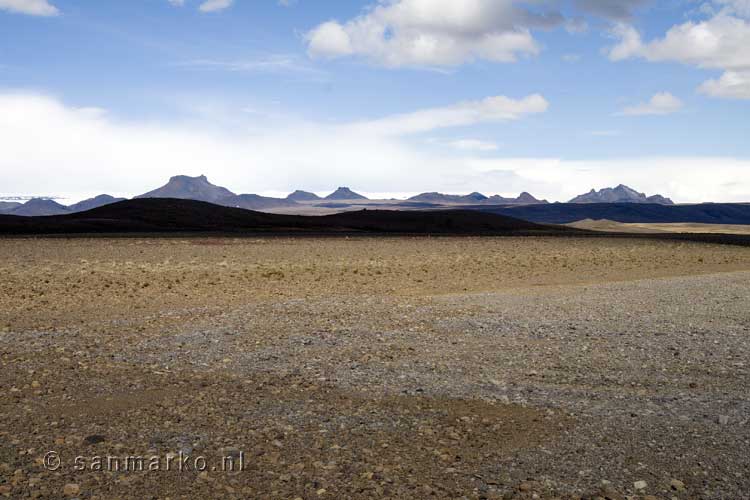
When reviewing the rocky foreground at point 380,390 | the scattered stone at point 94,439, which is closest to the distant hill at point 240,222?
the rocky foreground at point 380,390

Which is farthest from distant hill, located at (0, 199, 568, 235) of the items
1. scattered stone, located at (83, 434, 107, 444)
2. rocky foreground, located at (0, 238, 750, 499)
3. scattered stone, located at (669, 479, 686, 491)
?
scattered stone, located at (669, 479, 686, 491)

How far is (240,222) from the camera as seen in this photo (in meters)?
58.5

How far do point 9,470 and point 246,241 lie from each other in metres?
Result: 29.7

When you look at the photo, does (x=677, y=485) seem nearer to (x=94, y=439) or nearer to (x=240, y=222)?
(x=94, y=439)

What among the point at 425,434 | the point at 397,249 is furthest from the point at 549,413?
the point at 397,249

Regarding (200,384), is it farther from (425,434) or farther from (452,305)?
(452,305)

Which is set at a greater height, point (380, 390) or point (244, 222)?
point (244, 222)

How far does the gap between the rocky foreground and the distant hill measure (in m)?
33.0

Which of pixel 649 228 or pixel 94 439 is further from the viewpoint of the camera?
pixel 649 228

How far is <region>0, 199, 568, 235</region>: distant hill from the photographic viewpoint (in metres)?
50.0

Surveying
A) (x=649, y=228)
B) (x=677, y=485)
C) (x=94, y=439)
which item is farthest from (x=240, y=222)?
(x=649, y=228)

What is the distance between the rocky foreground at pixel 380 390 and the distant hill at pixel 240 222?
33017 mm

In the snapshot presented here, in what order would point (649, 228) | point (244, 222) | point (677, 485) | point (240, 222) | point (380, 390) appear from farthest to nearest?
1. point (649, 228)
2. point (244, 222)
3. point (240, 222)
4. point (380, 390)
5. point (677, 485)

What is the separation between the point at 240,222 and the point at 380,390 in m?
51.7
